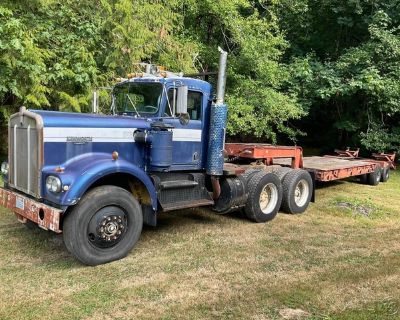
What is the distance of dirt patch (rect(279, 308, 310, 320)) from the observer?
13.1ft

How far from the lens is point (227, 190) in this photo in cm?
693

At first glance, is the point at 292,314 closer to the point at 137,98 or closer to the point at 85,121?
the point at 85,121

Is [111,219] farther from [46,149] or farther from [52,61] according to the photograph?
[52,61]

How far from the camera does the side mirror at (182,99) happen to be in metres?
5.79

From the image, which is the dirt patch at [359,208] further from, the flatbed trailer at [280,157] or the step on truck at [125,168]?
the step on truck at [125,168]

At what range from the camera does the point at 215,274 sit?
4980 mm

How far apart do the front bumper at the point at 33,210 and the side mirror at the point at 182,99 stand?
204 centimetres

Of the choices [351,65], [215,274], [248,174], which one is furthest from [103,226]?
[351,65]

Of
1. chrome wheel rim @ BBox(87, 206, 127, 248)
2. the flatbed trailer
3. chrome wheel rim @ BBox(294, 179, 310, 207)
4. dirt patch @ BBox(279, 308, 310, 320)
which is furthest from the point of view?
Result: chrome wheel rim @ BBox(294, 179, 310, 207)

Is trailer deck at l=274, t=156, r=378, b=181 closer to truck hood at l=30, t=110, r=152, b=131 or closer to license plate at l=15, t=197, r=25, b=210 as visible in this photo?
truck hood at l=30, t=110, r=152, b=131

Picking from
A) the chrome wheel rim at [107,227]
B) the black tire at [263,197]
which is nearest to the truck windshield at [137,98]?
the chrome wheel rim at [107,227]

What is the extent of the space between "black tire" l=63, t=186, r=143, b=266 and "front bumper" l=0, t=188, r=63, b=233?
0.20m

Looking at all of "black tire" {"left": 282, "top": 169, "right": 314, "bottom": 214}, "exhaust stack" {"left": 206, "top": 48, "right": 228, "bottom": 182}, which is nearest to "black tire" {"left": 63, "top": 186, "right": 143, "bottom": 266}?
"exhaust stack" {"left": 206, "top": 48, "right": 228, "bottom": 182}

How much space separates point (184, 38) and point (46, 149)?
28.2 ft
